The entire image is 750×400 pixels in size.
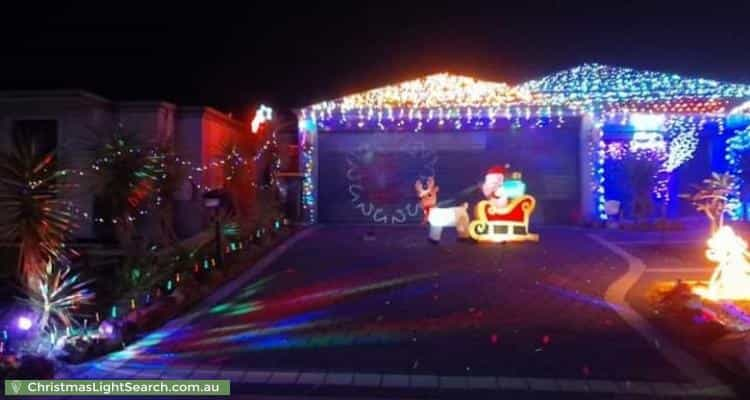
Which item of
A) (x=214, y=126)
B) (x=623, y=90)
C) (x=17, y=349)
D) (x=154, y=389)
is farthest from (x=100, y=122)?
(x=623, y=90)

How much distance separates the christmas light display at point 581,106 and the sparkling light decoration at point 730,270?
8.41 m

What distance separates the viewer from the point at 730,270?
9297 millimetres

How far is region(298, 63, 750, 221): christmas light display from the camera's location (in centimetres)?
1725

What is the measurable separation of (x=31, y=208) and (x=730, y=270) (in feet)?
26.0

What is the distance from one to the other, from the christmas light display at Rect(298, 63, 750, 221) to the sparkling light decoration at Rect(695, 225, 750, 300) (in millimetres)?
8405

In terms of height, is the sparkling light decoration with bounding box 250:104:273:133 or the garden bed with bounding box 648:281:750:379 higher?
the sparkling light decoration with bounding box 250:104:273:133

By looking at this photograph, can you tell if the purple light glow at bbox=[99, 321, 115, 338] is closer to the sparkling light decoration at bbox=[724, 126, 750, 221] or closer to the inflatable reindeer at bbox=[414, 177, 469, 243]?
the inflatable reindeer at bbox=[414, 177, 469, 243]

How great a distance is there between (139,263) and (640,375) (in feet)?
18.5

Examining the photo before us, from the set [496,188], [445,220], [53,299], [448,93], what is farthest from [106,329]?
[448,93]

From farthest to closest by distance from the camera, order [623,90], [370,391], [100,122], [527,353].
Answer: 1. [623,90]
2. [100,122]
3. [527,353]
4. [370,391]

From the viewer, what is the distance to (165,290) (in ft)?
30.2

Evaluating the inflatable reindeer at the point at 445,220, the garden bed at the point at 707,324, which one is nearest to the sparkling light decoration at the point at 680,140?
the inflatable reindeer at the point at 445,220

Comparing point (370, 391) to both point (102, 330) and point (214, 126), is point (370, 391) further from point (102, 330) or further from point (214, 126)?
point (214, 126)

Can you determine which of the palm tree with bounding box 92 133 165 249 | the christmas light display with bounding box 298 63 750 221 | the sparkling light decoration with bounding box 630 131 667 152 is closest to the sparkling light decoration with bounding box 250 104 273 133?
the christmas light display with bounding box 298 63 750 221
